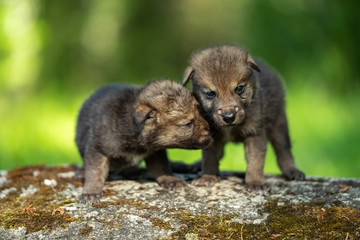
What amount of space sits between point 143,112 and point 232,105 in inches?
36.6

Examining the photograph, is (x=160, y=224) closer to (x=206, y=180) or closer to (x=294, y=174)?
(x=206, y=180)

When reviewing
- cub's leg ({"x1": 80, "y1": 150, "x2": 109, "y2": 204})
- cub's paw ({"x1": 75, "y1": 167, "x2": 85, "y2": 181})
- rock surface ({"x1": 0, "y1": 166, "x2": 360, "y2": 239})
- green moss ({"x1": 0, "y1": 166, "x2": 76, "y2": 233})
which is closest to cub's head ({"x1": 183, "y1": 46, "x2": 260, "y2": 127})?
rock surface ({"x1": 0, "y1": 166, "x2": 360, "y2": 239})

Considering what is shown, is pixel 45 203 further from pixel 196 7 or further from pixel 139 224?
pixel 196 7

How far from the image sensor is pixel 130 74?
15.7 metres

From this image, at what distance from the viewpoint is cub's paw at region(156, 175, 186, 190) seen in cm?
520

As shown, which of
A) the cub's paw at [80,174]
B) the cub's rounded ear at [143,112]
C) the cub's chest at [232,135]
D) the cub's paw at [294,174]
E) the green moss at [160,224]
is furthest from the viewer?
the cub's paw at [80,174]

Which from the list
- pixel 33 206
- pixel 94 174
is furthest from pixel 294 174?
pixel 33 206

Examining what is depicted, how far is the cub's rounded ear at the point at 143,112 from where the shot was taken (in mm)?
5047

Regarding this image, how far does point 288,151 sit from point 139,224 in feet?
9.10

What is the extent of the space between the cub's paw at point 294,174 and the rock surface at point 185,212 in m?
0.21

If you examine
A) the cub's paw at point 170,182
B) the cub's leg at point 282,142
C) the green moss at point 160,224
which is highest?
the cub's leg at point 282,142

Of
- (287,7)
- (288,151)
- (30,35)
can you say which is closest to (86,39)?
(30,35)

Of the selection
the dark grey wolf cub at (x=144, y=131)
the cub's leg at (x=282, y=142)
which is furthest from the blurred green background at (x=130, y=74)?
the dark grey wolf cub at (x=144, y=131)

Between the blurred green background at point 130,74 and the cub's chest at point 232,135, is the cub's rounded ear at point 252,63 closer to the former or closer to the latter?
the cub's chest at point 232,135
